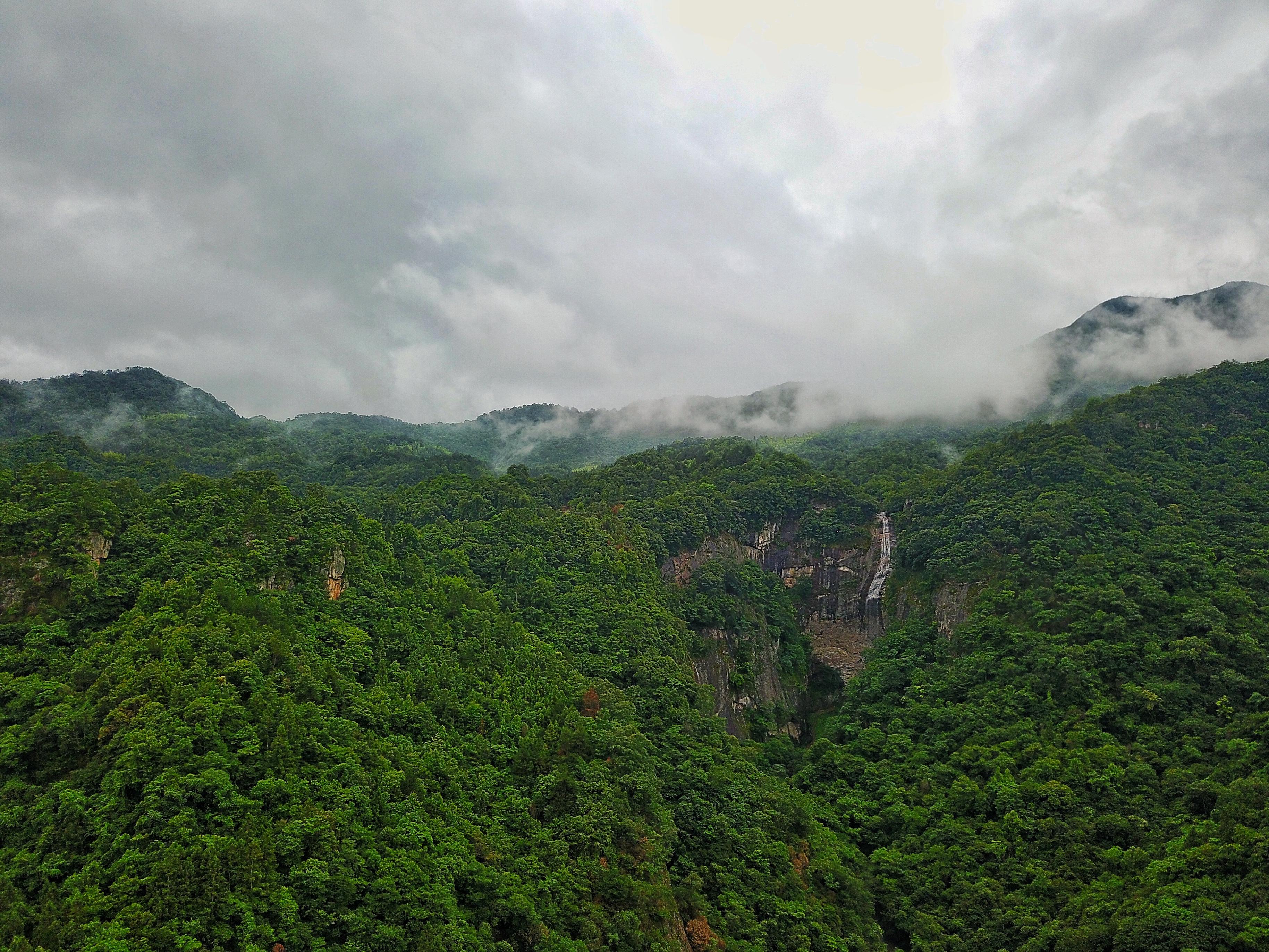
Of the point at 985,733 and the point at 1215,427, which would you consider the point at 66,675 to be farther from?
the point at 1215,427

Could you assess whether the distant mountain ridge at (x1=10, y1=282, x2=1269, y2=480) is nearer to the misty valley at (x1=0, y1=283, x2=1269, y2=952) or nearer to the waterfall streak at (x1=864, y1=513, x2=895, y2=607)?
the misty valley at (x1=0, y1=283, x2=1269, y2=952)

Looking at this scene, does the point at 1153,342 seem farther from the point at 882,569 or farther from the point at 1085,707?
the point at 1085,707

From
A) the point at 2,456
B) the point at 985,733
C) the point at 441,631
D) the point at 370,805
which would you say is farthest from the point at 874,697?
the point at 2,456

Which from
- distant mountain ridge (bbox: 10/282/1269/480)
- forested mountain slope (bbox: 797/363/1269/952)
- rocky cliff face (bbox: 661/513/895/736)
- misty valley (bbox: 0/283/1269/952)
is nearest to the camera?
misty valley (bbox: 0/283/1269/952)

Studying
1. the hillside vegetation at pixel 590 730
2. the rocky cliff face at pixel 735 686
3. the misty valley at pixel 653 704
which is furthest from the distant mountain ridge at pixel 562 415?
the rocky cliff face at pixel 735 686

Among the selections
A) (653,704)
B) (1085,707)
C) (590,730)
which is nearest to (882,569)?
(1085,707)

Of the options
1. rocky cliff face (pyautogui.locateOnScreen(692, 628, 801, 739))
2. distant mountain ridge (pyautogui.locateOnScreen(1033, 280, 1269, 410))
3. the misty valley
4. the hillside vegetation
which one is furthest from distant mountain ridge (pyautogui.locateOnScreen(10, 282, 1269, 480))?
rocky cliff face (pyautogui.locateOnScreen(692, 628, 801, 739))

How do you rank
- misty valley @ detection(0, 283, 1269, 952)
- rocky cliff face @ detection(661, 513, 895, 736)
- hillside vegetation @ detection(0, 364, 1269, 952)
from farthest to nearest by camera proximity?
rocky cliff face @ detection(661, 513, 895, 736) → misty valley @ detection(0, 283, 1269, 952) → hillside vegetation @ detection(0, 364, 1269, 952)
